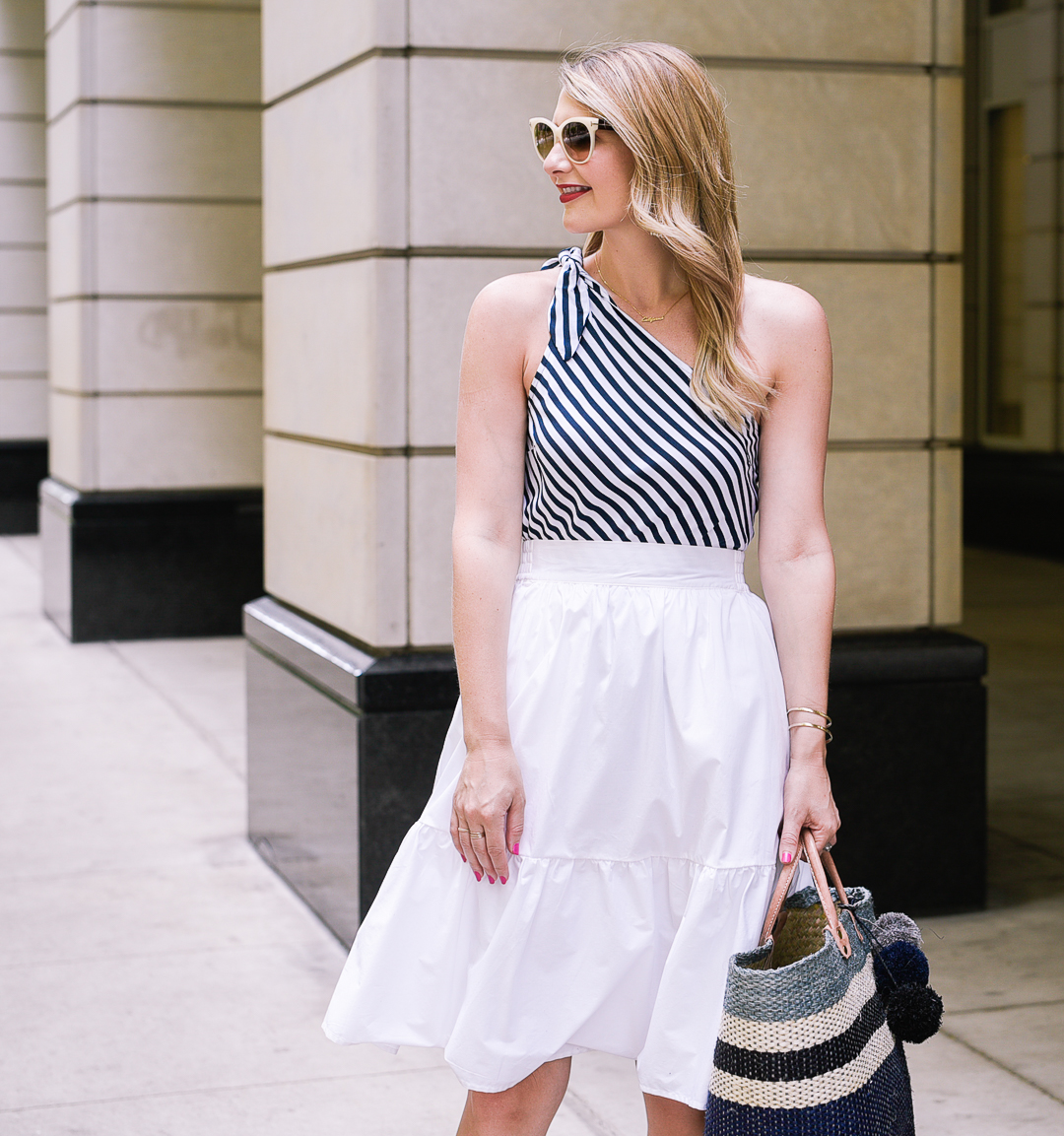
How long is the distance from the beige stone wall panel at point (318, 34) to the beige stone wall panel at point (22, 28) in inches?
482

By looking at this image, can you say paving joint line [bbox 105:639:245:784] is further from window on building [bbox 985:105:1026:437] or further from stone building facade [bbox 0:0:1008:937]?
window on building [bbox 985:105:1026:437]

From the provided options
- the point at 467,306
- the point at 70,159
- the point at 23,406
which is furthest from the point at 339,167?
the point at 23,406

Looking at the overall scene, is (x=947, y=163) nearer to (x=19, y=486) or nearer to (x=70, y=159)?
(x=70, y=159)

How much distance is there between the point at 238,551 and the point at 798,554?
8.69 meters

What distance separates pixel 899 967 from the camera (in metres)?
2.40

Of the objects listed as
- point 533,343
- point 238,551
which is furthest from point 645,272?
point 238,551

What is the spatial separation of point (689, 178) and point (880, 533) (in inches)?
117

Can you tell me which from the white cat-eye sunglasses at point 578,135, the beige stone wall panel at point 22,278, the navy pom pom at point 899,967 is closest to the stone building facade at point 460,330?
the white cat-eye sunglasses at point 578,135

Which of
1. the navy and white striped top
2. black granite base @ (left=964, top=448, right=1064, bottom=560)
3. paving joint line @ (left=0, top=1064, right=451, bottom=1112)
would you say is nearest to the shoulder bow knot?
the navy and white striped top

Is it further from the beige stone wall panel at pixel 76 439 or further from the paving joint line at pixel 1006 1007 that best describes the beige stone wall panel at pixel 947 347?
the beige stone wall panel at pixel 76 439

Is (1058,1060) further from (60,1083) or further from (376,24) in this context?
(376,24)

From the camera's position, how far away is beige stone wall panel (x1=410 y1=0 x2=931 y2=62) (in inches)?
191

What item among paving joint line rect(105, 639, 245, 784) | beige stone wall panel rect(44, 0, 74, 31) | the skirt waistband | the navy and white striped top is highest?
beige stone wall panel rect(44, 0, 74, 31)

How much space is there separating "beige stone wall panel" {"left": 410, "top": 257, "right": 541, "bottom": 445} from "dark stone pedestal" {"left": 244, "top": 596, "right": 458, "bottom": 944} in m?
0.64
